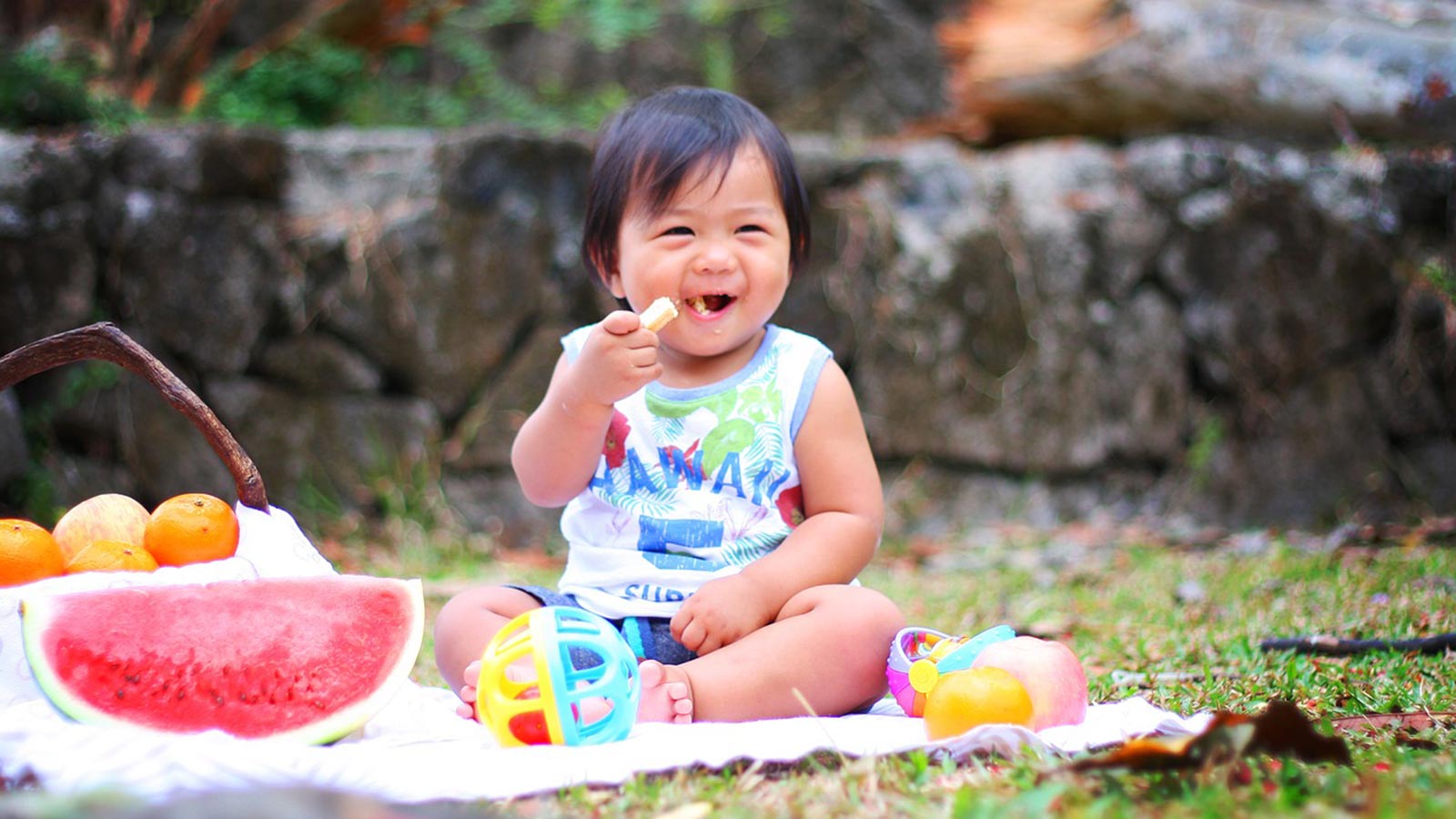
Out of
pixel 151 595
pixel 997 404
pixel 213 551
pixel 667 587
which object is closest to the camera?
pixel 151 595

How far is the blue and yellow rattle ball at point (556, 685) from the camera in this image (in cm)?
169

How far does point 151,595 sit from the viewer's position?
1.86m

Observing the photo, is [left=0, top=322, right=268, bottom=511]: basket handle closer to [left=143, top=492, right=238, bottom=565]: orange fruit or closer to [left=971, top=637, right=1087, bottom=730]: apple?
[left=143, top=492, right=238, bottom=565]: orange fruit

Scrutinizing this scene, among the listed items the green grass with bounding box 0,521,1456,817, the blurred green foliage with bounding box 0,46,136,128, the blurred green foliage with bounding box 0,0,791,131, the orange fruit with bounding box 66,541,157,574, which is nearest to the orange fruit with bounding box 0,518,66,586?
the orange fruit with bounding box 66,541,157,574

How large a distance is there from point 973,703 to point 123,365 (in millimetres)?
1489

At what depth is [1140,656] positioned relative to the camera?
2.66m

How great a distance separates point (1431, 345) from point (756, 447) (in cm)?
435

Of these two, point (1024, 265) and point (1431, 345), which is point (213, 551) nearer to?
point (1024, 265)

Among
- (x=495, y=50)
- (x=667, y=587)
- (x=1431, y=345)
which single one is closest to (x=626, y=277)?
(x=667, y=587)

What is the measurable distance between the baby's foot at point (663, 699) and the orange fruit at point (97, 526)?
950 millimetres

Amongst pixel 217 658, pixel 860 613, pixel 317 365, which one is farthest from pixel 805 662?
pixel 317 365

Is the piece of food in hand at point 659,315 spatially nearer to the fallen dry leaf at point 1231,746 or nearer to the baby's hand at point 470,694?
the baby's hand at point 470,694

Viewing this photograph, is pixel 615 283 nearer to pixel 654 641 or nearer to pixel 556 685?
pixel 654 641

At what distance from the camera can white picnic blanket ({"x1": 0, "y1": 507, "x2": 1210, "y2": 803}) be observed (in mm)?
1439
